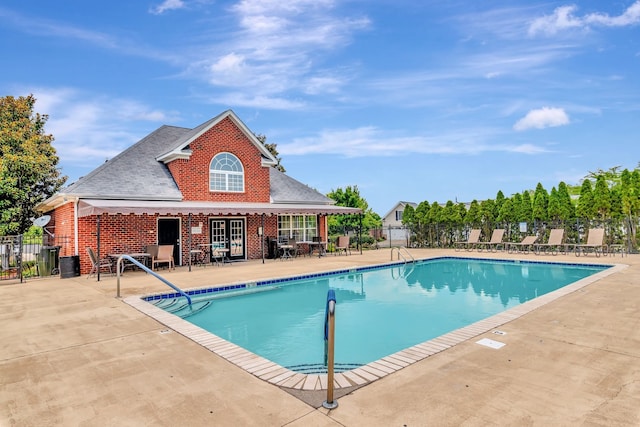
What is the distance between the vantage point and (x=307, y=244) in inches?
835

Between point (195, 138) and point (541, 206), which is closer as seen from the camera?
point (195, 138)

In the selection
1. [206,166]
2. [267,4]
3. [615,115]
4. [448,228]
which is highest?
[267,4]

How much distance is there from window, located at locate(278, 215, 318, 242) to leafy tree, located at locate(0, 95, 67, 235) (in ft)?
52.0

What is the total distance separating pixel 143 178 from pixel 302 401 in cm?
1586

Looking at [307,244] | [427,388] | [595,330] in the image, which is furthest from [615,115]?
[427,388]

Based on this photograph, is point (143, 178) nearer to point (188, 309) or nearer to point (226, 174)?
point (226, 174)

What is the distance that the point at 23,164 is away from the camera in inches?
909

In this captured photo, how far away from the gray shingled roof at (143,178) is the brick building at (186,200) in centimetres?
4

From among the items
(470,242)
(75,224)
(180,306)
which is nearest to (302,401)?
(180,306)

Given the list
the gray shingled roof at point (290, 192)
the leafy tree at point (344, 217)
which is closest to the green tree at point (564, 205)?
the gray shingled roof at point (290, 192)

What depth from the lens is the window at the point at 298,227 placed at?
20.5m

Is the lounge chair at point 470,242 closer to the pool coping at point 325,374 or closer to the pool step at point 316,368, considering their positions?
the pool coping at point 325,374

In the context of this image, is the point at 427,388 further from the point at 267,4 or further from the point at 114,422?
the point at 267,4

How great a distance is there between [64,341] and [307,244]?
617 inches
